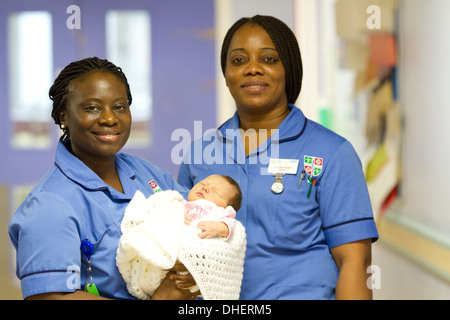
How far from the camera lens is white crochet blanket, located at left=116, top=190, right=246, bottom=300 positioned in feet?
4.30

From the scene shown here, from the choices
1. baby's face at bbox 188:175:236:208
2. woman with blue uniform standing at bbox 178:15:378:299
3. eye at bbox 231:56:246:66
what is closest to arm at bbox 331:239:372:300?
woman with blue uniform standing at bbox 178:15:378:299

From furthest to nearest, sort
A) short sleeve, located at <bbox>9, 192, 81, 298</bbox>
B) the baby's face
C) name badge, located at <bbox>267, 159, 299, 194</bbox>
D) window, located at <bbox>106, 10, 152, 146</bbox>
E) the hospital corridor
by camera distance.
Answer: window, located at <bbox>106, 10, 152, 146</bbox> → the hospital corridor → name badge, located at <bbox>267, 159, 299, 194</bbox> → the baby's face → short sleeve, located at <bbox>9, 192, 81, 298</bbox>

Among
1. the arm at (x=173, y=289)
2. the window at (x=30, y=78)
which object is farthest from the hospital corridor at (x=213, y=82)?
the arm at (x=173, y=289)

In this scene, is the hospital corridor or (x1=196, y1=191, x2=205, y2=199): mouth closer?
(x1=196, y1=191, x2=205, y2=199): mouth

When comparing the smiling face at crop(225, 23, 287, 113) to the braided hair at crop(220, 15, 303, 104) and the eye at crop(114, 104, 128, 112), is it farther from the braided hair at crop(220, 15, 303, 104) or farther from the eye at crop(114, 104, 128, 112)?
the eye at crop(114, 104, 128, 112)

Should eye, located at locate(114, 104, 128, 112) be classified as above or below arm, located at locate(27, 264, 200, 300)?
above

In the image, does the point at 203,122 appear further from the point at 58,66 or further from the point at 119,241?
the point at 119,241

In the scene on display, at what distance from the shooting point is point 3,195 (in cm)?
347

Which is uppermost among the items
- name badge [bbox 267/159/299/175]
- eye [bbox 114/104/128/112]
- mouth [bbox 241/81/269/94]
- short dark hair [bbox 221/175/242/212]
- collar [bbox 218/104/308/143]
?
mouth [bbox 241/81/269/94]

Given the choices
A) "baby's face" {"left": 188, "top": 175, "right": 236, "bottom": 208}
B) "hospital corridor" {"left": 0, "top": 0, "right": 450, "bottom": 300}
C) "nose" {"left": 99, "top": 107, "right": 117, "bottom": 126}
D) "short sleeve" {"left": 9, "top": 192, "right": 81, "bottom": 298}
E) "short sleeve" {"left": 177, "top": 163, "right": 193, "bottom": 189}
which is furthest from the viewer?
"hospital corridor" {"left": 0, "top": 0, "right": 450, "bottom": 300}

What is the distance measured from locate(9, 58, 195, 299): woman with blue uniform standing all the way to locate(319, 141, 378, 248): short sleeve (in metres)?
0.46

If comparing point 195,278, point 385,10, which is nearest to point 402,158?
point 385,10

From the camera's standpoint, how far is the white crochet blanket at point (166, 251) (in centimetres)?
131

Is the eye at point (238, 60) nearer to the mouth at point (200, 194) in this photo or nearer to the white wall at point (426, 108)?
the mouth at point (200, 194)
